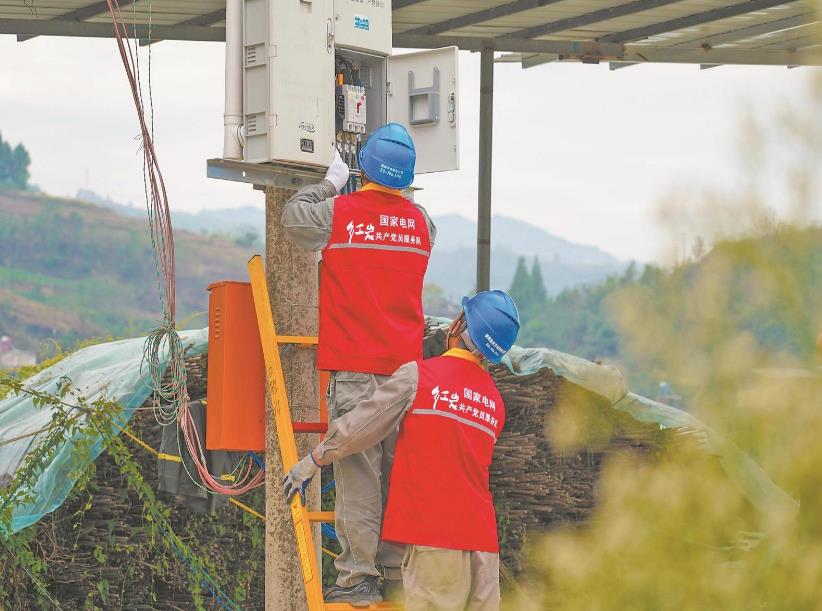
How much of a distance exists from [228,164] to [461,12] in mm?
3691

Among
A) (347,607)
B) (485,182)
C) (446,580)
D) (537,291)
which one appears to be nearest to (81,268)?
(537,291)

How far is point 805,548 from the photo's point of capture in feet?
3.79

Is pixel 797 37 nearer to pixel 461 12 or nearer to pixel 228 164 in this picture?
pixel 461 12

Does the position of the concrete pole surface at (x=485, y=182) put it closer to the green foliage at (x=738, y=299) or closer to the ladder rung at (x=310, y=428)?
the ladder rung at (x=310, y=428)

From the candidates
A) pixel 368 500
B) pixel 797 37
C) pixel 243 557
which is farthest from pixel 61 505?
pixel 797 37

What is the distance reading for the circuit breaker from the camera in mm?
5547

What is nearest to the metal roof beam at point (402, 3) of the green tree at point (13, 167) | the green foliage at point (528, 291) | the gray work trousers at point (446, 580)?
the gray work trousers at point (446, 580)

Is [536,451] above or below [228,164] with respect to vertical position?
below

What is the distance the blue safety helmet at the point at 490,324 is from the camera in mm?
4805

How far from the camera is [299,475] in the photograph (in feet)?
16.6

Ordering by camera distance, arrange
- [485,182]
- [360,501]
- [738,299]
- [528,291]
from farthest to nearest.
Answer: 1. [528,291]
2. [485,182]
3. [360,501]
4. [738,299]

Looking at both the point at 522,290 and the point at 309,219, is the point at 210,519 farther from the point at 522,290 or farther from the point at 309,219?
the point at 522,290

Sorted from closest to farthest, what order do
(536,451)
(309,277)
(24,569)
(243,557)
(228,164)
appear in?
(228,164)
(309,277)
(24,569)
(243,557)
(536,451)

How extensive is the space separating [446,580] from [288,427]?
1.28 metres
